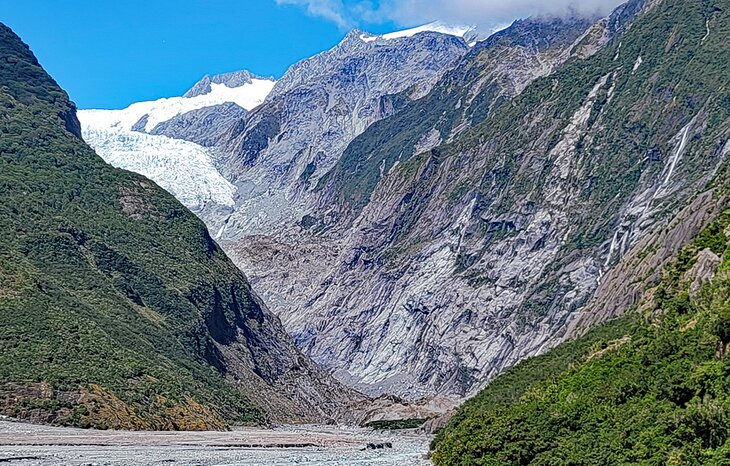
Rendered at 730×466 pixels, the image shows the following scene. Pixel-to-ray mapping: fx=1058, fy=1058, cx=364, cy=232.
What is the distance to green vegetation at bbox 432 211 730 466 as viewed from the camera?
2076 inches

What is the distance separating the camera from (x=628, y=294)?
126 meters

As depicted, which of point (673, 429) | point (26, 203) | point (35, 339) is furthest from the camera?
point (26, 203)

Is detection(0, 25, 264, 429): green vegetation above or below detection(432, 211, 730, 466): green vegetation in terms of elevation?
above

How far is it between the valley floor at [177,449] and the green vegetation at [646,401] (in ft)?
55.4

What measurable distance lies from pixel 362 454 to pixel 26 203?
344 feet

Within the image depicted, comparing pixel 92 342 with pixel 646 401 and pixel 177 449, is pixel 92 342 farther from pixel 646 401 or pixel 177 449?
pixel 646 401

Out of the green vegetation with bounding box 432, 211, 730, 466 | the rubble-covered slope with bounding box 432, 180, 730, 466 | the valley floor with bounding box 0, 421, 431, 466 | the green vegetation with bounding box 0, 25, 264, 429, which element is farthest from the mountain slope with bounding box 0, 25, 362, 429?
the green vegetation with bounding box 432, 211, 730, 466

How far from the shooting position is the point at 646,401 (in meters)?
61.0

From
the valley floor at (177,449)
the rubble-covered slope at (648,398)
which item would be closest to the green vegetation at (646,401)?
the rubble-covered slope at (648,398)

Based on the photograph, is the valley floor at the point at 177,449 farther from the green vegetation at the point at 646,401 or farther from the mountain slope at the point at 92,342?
the green vegetation at the point at 646,401

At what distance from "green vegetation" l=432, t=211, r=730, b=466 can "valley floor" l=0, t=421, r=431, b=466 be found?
16.9m

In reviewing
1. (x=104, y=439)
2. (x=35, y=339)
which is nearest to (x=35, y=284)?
(x=35, y=339)

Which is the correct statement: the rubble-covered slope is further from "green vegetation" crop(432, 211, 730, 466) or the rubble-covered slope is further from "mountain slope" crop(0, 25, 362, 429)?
"mountain slope" crop(0, 25, 362, 429)

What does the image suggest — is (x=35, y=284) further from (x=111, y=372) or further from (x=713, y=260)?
(x=713, y=260)
